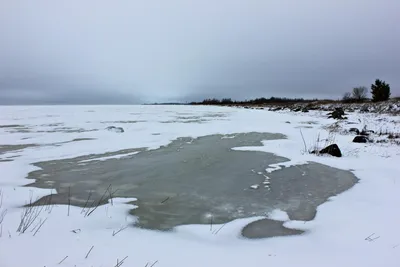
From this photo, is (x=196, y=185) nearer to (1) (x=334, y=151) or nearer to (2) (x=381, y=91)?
(1) (x=334, y=151)

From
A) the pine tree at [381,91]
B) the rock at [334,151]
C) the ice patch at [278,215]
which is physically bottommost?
the ice patch at [278,215]

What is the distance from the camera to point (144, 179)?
4.63 m

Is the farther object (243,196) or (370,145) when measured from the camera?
(370,145)

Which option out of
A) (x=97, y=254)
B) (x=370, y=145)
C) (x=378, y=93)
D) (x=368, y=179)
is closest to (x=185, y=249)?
(x=97, y=254)

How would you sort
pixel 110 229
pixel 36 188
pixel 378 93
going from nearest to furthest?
pixel 110 229
pixel 36 188
pixel 378 93

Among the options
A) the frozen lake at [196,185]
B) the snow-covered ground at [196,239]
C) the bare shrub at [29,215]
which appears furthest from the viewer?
the frozen lake at [196,185]

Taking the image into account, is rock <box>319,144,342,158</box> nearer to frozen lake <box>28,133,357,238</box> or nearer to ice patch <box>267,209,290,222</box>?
frozen lake <box>28,133,357,238</box>

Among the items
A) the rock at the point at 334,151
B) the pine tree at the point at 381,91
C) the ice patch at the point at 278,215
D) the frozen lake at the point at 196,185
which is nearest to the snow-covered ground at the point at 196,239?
the ice patch at the point at 278,215

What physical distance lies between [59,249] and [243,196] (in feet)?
8.03

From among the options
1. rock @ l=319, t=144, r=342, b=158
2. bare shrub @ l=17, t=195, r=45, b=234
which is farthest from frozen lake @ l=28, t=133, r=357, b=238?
rock @ l=319, t=144, r=342, b=158

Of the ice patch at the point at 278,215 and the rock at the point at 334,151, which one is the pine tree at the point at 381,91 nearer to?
the rock at the point at 334,151

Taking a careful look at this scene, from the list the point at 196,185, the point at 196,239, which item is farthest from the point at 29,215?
the point at 196,185

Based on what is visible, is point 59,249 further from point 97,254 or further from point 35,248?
point 97,254

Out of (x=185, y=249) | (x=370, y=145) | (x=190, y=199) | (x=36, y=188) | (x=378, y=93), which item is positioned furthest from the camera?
(x=378, y=93)
